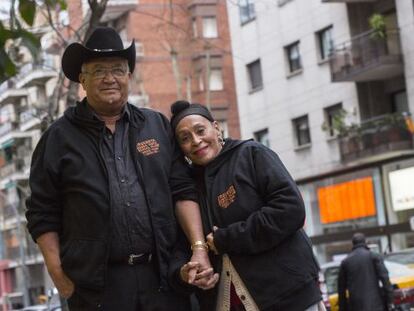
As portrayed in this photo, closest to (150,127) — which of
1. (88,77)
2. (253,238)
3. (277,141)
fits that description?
(88,77)

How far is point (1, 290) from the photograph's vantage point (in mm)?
77250

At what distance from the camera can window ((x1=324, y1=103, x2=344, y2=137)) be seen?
34.3 metres

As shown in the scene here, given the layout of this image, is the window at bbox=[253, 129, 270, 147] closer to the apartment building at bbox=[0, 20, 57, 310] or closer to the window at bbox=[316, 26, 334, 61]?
the window at bbox=[316, 26, 334, 61]

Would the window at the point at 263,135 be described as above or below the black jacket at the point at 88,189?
above

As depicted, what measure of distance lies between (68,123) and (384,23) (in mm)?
29022

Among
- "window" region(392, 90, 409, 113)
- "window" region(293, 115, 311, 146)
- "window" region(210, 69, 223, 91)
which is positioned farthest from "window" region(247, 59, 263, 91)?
"window" region(210, 69, 223, 91)

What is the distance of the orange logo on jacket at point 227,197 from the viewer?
15.8 ft

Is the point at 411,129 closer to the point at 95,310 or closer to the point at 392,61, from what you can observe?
the point at 392,61

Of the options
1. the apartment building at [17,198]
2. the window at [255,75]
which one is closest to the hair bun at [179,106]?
the window at [255,75]

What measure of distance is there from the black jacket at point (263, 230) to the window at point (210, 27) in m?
49.5

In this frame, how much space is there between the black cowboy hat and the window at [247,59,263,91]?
35775 mm

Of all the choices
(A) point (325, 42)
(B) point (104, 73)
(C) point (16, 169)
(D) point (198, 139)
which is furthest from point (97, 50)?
(C) point (16, 169)

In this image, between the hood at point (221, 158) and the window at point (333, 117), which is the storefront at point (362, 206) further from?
the hood at point (221, 158)

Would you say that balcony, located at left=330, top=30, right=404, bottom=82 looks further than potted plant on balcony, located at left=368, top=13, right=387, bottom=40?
Yes
